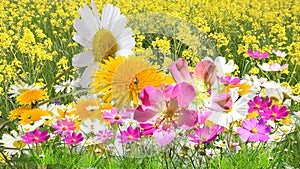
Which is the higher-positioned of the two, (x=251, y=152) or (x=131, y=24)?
(x=131, y=24)

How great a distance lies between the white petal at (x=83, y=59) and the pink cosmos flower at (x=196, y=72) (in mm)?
148

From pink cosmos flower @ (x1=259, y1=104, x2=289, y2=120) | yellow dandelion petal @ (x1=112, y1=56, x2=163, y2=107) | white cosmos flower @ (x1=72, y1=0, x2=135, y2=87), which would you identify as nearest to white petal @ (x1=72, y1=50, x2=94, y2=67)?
white cosmos flower @ (x1=72, y1=0, x2=135, y2=87)

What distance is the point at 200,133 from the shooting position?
94cm

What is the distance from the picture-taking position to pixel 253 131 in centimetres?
133

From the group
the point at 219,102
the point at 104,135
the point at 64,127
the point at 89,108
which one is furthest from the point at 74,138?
the point at 219,102

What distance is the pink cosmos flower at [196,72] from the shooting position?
77 centimetres

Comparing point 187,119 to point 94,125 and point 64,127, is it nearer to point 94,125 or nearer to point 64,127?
point 94,125

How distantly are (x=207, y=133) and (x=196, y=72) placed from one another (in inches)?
6.1

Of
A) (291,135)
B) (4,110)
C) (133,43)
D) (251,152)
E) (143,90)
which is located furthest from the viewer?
(4,110)

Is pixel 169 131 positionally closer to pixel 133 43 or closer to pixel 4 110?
pixel 133 43

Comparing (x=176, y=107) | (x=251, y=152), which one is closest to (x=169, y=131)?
(x=176, y=107)

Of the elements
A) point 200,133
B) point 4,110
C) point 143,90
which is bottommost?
point 4,110

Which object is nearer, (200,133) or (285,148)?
(200,133)

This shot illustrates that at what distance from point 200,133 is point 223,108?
0.14 m
